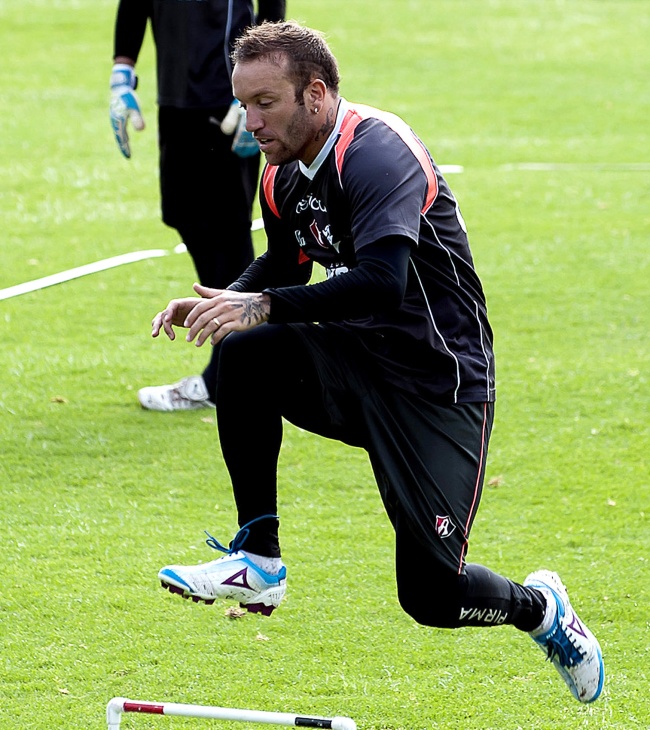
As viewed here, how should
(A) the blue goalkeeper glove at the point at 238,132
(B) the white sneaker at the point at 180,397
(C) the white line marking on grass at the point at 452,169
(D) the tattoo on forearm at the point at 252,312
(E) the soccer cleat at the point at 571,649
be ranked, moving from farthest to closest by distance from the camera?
(C) the white line marking on grass at the point at 452,169, (B) the white sneaker at the point at 180,397, (A) the blue goalkeeper glove at the point at 238,132, (E) the soccer cleat at the point at 571,649, (D) the tattoo on forearm at the point at 252,312

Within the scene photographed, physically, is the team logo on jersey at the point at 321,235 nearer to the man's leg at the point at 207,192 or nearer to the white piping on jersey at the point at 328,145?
the white piping on jersey at the point at 328,145

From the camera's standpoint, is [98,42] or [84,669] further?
[98,42]

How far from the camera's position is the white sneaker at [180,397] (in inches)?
275

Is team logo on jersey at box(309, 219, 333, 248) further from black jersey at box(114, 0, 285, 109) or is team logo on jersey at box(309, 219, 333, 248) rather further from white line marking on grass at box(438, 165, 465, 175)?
white line marking on grass at box(438, 165, 465, 175)

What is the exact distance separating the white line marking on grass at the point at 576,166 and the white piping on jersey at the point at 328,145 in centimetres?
948

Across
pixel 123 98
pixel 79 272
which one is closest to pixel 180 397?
pixel 123 98

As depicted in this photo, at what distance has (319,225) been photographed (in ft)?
12.9

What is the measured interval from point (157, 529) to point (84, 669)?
3.87 feet

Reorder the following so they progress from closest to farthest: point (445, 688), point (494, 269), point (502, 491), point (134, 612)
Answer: point (445, 688) → point (134, 612) → point (502, 491) → point (494, 269)

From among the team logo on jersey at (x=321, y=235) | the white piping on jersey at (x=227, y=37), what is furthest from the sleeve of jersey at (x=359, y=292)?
the white piping on jersey at (x=227, y=37)

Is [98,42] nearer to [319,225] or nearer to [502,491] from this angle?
[502,491]

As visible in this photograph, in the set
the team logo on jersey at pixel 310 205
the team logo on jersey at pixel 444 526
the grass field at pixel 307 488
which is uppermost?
the team logo on jersey at pixel 310 205

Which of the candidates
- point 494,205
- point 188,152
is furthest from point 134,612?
point 494,205

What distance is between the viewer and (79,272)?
31.5 ft
